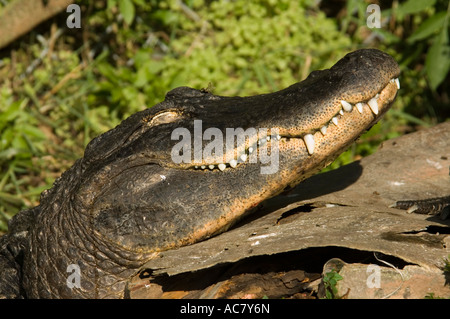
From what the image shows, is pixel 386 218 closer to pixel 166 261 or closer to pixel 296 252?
pixel 296 252

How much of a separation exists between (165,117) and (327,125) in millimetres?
968

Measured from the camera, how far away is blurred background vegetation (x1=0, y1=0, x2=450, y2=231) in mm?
5938

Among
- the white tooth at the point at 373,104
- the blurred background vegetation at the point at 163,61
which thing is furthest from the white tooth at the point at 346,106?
the blurred background vegetation at the point at 163,61

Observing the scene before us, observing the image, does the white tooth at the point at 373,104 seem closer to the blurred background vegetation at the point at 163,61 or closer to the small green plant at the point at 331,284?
the small green plant at the point at 331,284

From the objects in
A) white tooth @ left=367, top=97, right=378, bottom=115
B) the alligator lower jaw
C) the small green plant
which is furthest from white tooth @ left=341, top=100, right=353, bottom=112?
the small green plant

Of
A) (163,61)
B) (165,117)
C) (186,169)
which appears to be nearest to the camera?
(186,169)

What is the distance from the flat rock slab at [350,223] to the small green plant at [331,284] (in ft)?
0.54

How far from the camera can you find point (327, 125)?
2840 millimetres

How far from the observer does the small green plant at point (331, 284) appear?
2527mm

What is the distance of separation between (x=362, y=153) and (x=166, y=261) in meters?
3.20

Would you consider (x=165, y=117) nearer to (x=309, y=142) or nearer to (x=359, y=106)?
(x=309, y=142)

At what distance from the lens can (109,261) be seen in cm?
312

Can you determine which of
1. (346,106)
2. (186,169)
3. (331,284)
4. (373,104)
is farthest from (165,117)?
(331,284)

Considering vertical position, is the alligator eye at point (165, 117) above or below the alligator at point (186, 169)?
above
